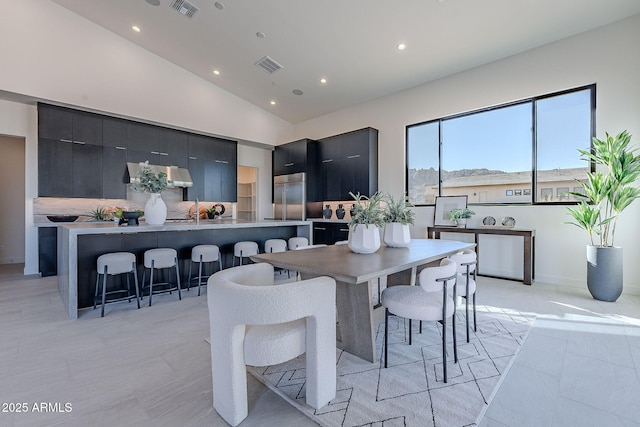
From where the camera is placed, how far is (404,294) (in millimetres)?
2035

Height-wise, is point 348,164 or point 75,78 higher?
point 75,78

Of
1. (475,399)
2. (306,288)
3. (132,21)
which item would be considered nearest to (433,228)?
(475,399)

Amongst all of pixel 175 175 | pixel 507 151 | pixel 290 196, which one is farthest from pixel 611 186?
pixel 175 175

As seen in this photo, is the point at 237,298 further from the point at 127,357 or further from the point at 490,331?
the point at 490,331

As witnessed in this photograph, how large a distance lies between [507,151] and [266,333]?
5013 mm

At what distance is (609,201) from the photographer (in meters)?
3.48

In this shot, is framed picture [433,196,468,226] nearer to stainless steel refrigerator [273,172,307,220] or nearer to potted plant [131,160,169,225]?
stainless steel refrigerator [273,172,307,220]

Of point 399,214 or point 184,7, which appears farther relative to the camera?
point 184,7

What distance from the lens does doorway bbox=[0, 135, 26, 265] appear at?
592cm

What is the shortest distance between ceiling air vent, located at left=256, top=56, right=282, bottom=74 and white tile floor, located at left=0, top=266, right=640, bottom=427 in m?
4.40

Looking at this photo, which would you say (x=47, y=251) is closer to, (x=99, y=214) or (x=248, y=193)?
(x=99, y=214)

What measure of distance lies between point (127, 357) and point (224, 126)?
5.63 m

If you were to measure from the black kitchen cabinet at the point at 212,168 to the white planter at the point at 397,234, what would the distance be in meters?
5.12

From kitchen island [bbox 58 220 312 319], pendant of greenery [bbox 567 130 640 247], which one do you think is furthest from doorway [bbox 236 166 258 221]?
pendant of greenery [bbox 567 130 640 247]
